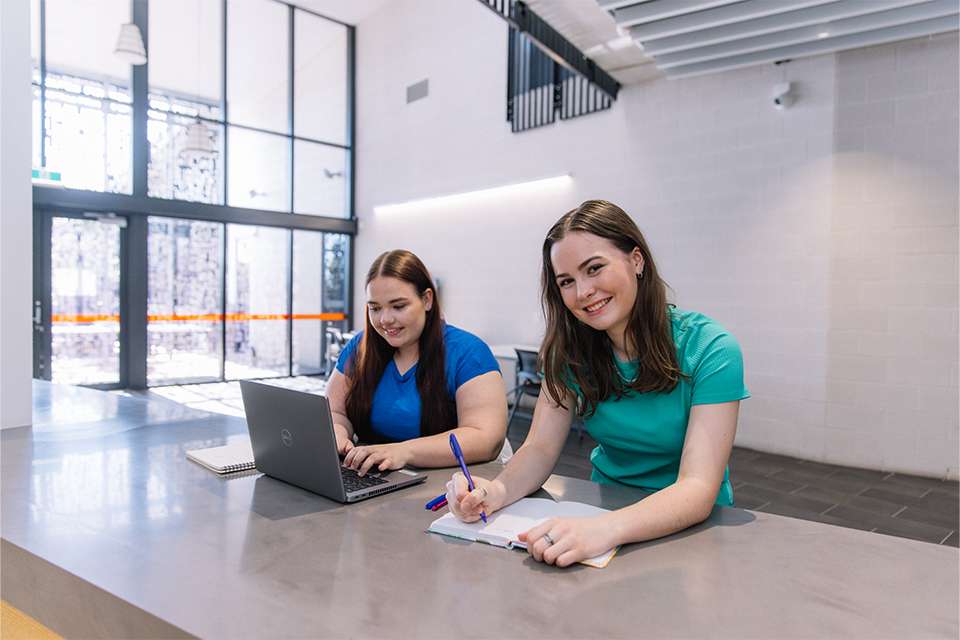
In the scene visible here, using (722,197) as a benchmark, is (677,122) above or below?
above

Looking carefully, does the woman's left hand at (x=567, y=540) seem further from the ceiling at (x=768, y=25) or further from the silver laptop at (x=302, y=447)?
the ceiling at (x=768, y=25)

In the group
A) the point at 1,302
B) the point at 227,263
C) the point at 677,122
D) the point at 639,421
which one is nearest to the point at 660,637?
the point at 639,421

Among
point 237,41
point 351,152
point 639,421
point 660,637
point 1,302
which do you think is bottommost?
point 660,637

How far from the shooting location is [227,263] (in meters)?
8.62

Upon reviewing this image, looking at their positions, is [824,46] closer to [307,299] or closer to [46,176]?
[46,176]

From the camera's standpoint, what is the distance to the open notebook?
114 centimetres

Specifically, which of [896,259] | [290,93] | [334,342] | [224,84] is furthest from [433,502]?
[290,93]

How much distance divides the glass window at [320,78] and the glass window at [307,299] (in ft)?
5.35

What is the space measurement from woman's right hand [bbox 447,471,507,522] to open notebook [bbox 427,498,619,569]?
17 mm

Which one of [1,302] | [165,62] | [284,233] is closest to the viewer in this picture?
[1,302]

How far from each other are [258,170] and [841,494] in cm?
811

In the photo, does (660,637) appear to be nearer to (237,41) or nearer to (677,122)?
(677,122)

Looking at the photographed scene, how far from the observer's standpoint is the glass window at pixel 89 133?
7207mm

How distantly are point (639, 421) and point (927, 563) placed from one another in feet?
2.07
